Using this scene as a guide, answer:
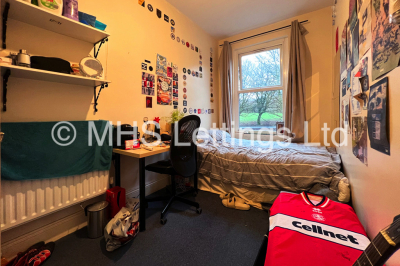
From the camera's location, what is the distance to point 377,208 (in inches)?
33.7

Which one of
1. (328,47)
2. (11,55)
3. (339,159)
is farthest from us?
(328,47)

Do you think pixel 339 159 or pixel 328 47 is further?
pixel 328 47

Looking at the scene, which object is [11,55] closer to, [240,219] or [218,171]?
[218,171]

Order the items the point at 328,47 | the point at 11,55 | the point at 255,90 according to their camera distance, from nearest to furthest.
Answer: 1. the point at 11,55
2. the point at 328,47
3. the point at 255,90

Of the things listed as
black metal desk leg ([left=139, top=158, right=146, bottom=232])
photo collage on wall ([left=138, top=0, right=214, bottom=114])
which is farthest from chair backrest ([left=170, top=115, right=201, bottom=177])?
photo collage on wall ([left=138, top=0, right=214, bottom=114])

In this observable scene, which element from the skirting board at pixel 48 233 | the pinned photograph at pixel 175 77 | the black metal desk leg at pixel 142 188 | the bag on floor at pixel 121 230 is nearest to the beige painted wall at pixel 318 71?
the pinned photograph at pixel 175 77

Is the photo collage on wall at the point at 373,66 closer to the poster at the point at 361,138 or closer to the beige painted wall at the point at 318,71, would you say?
the poster at the point at 361,138

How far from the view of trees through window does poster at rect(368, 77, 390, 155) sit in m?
2.48

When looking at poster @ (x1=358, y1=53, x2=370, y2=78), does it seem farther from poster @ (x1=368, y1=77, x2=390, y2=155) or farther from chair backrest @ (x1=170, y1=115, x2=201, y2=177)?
chair backrest @ (x1=170, y1=115, x2=201, y2=177)

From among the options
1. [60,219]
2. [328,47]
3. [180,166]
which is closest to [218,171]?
[180,166]

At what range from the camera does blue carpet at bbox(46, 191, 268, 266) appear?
1.24 metres

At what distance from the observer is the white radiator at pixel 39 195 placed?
1140mm

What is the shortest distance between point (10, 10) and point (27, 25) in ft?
0.52

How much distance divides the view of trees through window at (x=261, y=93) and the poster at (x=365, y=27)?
2.29m
